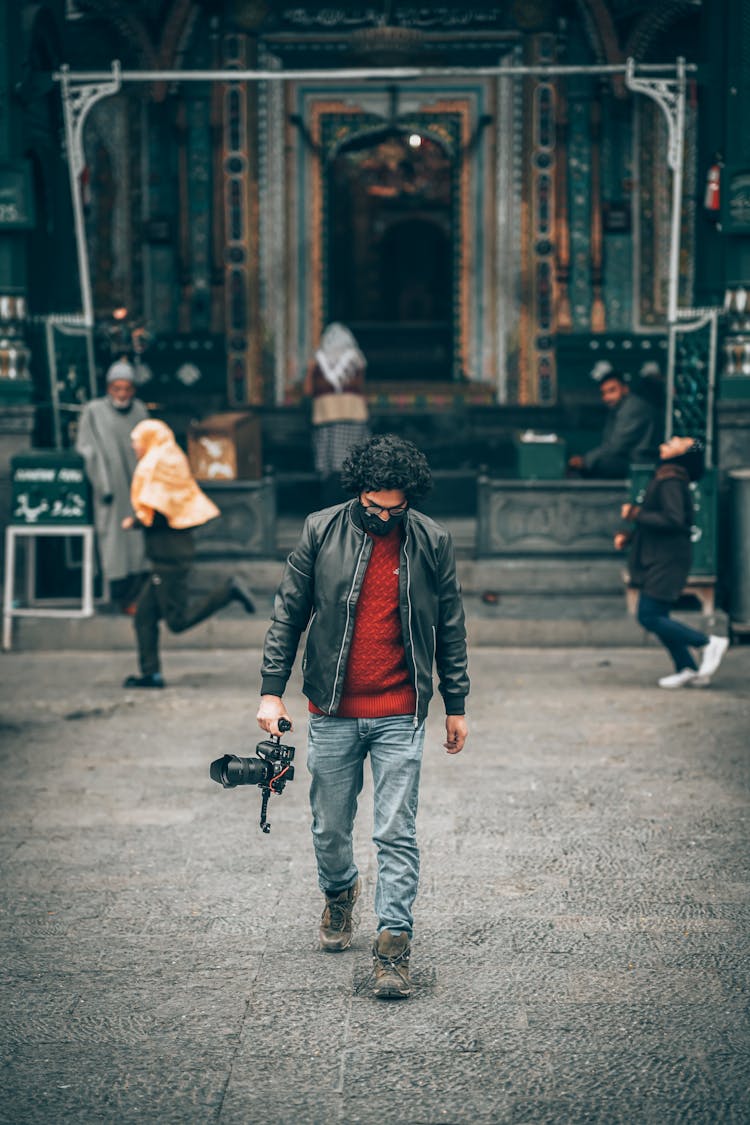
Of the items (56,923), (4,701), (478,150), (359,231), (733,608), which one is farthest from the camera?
(359,231)

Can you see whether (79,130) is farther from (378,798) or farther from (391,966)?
(391,966)

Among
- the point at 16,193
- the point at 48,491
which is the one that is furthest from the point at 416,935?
the point at 16,193

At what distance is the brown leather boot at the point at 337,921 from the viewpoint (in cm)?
588

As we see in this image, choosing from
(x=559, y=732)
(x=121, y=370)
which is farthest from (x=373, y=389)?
(x=559, y=732)

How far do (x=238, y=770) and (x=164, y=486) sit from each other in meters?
4.82

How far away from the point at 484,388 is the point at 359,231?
9.38 meters

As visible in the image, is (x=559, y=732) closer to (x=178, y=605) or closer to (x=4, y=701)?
(x=178, y=605)

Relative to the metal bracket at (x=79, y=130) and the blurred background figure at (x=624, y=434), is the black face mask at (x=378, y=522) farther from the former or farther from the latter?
the blurred background figure at (x=624, y=434)

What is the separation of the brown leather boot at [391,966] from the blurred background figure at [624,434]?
292 inches

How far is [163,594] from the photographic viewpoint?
10.4 metres

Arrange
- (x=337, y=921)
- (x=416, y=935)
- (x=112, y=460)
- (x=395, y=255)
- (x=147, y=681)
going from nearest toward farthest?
(x=337, y=921)
(x=416, y=935)
(x=147, y=681)
(x=112, y=460)
(x=395, y=255)

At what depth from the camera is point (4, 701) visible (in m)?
10.3

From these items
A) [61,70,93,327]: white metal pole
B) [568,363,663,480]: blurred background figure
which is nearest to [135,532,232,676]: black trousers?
[61,70,93,327]: white metal pole

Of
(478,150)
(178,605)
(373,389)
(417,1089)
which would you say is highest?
(478,150)
